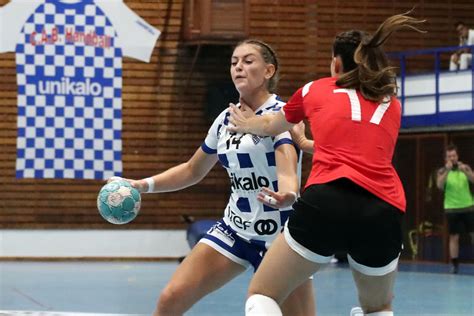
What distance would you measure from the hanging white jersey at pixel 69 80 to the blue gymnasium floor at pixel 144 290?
2132mm

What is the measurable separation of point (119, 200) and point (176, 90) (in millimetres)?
14355

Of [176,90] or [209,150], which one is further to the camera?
[176,90]

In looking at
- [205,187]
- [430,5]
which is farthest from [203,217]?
[430,5]

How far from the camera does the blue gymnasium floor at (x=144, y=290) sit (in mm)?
10086

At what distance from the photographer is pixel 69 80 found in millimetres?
19141

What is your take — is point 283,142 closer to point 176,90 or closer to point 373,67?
point 373,67

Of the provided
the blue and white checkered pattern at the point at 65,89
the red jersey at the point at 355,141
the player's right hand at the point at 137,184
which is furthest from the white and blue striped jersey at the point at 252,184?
the blue and white checkered pattern at the point at 65,89

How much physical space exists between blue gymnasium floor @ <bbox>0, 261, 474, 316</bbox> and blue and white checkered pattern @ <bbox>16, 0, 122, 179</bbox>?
2.11 m

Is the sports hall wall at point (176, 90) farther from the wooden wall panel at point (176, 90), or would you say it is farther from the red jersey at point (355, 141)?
the red jersey at point (355, 141)

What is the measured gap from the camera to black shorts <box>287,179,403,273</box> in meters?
4.23

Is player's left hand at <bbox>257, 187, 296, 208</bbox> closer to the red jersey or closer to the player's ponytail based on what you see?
the red jersey

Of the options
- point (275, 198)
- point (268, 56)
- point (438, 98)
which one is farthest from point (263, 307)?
point (438, 98)

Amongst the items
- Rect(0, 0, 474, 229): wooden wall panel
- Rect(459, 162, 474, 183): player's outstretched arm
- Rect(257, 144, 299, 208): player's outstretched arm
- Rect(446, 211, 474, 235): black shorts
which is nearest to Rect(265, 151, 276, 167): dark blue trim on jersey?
Rect(257, 144, 299, 208): player's outstretched arm

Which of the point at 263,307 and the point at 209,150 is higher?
the point at 209,150
